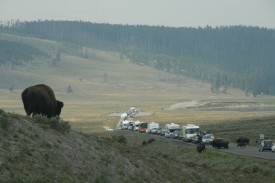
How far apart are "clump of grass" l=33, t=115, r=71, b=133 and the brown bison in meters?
1.68

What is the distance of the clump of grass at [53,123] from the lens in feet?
70.4

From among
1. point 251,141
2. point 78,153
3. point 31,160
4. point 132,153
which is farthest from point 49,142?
point 251,141

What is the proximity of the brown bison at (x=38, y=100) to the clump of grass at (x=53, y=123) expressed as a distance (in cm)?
168

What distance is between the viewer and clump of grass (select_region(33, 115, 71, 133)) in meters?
21.5

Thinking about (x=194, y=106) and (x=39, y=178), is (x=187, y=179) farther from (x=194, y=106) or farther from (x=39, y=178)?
(x=194, y=106)

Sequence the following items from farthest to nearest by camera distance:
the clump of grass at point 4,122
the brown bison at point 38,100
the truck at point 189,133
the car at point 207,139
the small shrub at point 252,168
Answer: the truck at point 189,133 → the car at point 207,139 → the small shrub at point 252,168 → the brown bison at point 38,100 → the clump of grass at point 4,122

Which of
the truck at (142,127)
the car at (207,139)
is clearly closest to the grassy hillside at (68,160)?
the car at (207,139)

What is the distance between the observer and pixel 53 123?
864 inches

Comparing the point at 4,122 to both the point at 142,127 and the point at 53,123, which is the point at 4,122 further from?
the point at 142,127

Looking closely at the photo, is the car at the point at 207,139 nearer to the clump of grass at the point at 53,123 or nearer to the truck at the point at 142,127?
the truck at the point at 142,127

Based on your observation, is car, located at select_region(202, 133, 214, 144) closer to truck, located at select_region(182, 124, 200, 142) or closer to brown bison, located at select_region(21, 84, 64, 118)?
truck, located at select_region(182, 124, 200, 142)

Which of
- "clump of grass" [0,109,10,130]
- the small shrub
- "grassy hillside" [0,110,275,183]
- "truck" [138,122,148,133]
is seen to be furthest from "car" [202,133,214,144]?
"clump of grass" [0,109,10,130]

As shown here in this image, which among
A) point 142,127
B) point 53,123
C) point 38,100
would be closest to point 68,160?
point 53,123

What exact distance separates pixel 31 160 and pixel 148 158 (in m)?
9.79
